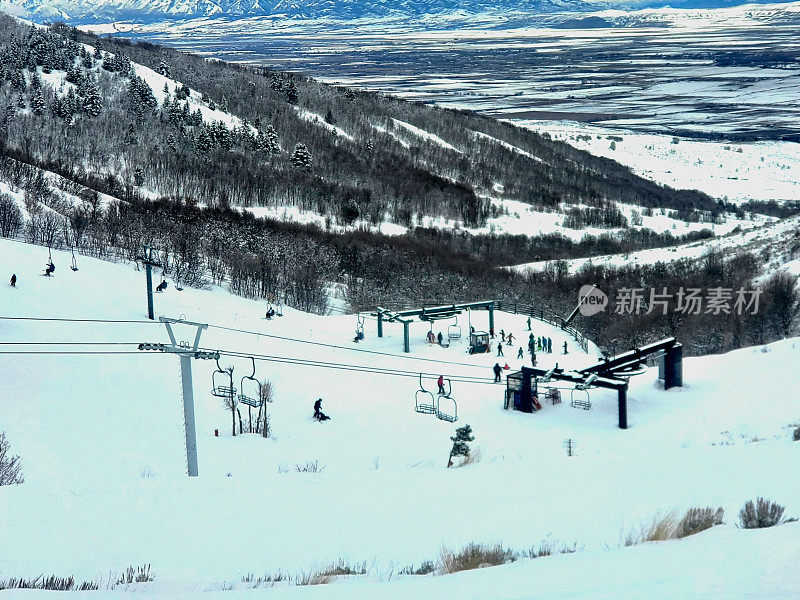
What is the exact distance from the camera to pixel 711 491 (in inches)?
436

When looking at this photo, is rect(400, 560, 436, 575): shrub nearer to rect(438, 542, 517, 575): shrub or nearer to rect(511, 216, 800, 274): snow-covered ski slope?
rect(438, 542, 517, 575): shrub

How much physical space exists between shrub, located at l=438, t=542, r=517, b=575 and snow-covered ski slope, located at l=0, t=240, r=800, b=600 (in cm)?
27

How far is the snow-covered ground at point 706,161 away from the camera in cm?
8981

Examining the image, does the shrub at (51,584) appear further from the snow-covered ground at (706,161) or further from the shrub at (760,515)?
the snow-covered ground at (706,161)

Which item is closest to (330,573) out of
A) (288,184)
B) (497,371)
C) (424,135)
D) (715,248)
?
(497,371)

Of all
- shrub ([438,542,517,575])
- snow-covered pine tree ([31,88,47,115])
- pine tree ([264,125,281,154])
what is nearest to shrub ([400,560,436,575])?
shrub ([438,542,517,575])

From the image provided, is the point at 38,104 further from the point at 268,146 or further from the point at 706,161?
the point at 706,161

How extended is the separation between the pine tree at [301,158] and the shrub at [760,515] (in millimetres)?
79742

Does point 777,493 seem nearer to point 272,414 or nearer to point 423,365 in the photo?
point 272,414

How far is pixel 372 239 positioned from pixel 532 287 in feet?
47.9

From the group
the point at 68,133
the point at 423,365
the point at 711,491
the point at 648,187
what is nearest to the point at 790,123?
the point at 648,187

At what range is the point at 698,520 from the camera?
29.9 feet

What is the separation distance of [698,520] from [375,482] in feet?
15.2

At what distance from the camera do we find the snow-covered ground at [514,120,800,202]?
8981 cm
